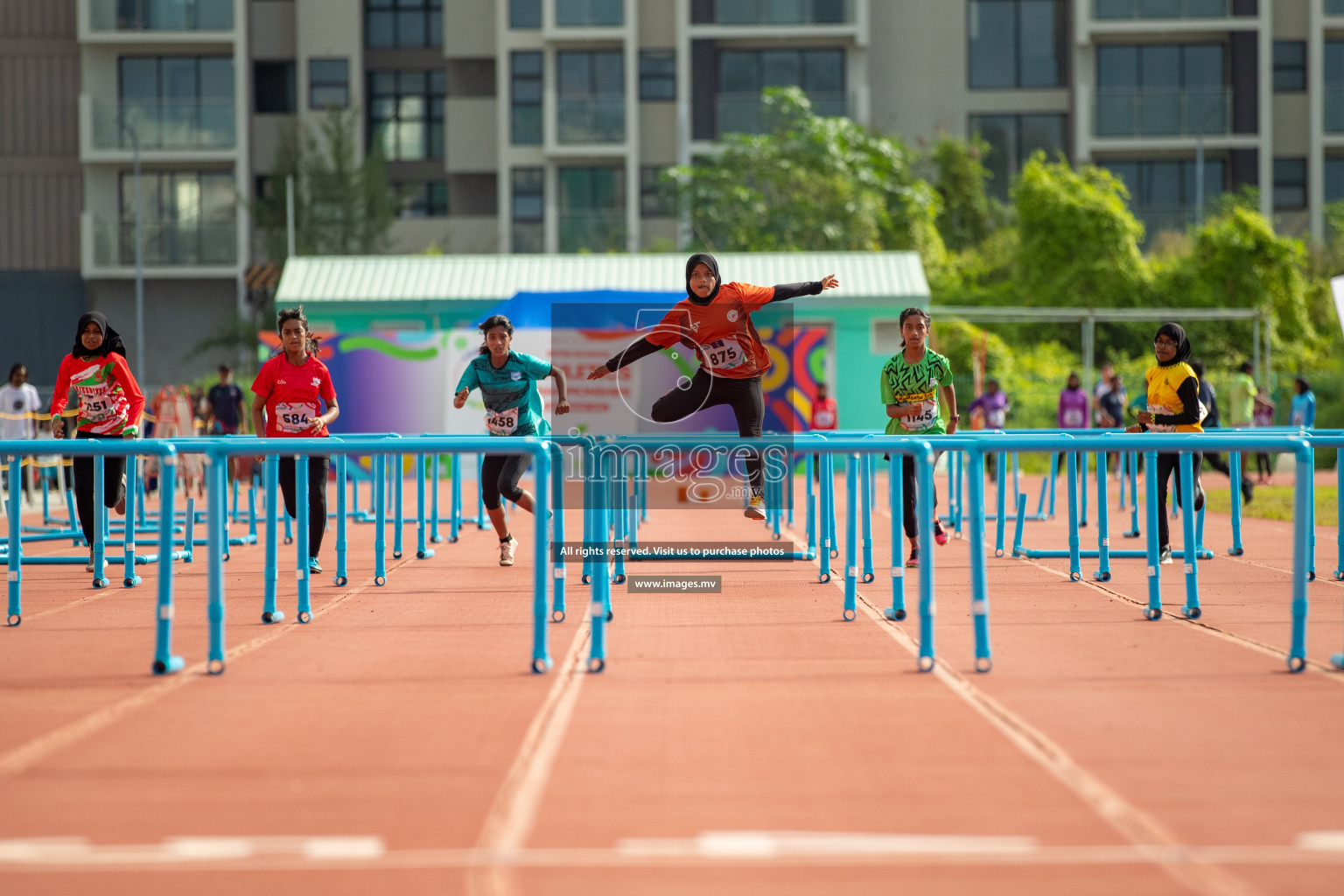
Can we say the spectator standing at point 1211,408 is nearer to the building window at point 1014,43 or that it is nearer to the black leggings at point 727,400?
the black leggings at point 727,400

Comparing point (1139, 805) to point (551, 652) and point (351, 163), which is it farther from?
point (351, 163)

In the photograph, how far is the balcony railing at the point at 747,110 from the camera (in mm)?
41344

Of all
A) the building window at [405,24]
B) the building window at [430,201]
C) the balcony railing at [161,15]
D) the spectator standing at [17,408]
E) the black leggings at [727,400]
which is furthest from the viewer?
the building window at [430,201]

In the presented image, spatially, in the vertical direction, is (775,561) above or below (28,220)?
below

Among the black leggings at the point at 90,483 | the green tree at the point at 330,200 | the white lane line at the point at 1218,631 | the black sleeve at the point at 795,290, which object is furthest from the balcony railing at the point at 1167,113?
the black leggings at the point at 90,483

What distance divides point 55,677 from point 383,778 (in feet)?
8.82

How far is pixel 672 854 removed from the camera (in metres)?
3.98

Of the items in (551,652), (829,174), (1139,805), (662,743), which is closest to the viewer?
(1139,805)

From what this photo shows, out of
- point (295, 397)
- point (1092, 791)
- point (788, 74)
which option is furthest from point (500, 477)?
point (788, 74)

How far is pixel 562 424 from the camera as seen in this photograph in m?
19.8

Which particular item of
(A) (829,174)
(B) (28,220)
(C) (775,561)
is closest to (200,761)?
(C) (775,561)

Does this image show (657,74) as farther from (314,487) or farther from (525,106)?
(314,487)

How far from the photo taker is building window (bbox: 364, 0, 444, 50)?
44.6 meters

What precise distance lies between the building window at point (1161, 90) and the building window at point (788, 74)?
7565 mm
